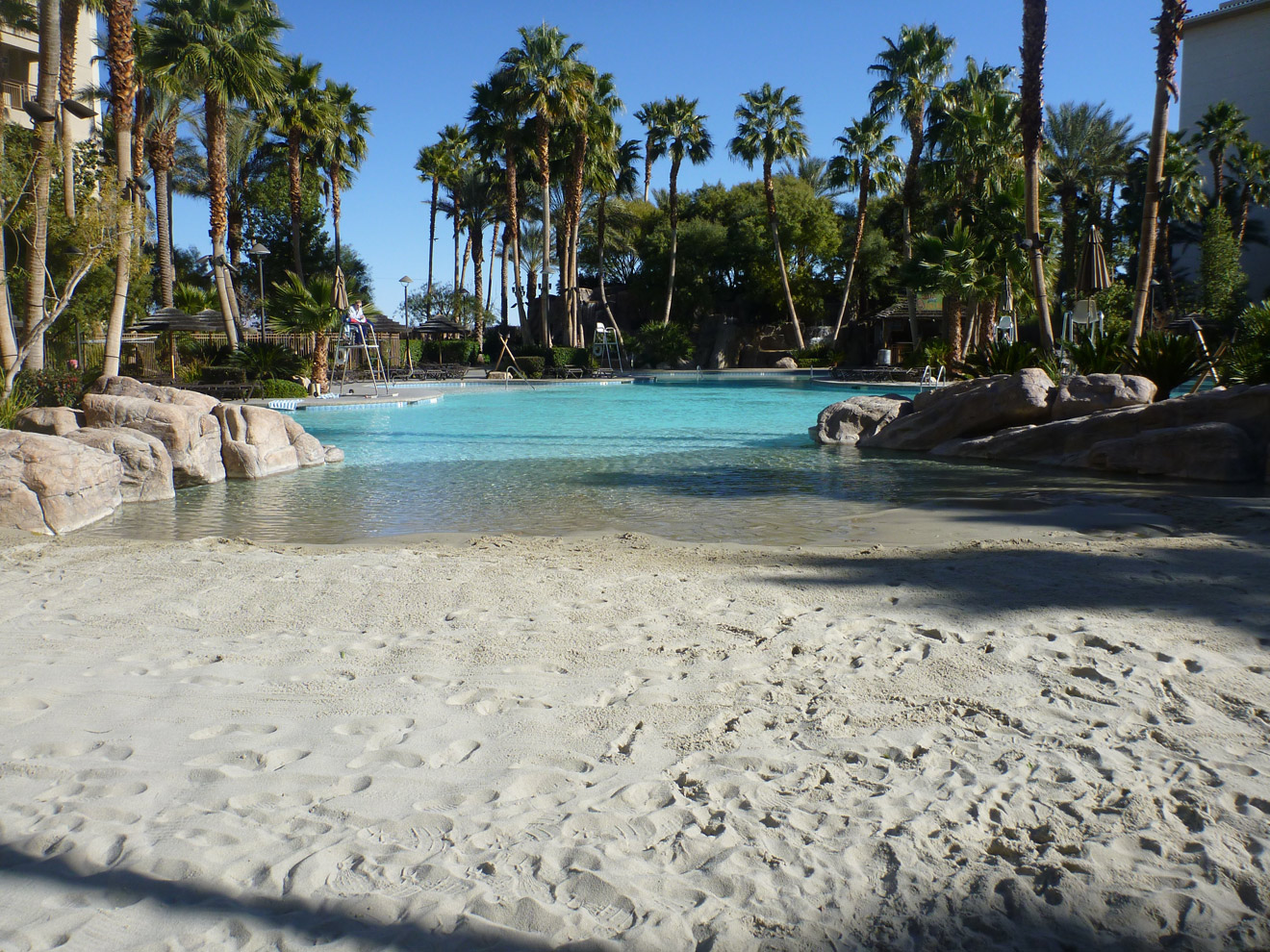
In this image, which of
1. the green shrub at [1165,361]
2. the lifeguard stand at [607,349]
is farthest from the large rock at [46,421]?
the lifeguard stand at [607,349]

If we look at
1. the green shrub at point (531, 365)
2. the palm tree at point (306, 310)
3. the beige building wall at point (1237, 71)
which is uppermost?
the beige building wall at point (1237, 71)

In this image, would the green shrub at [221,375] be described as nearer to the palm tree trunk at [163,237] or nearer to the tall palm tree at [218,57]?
the tall palm tree at [218,57]

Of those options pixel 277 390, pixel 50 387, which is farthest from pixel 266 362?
pixel 50 387

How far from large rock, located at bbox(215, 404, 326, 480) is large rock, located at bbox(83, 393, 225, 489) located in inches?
A: 16.9

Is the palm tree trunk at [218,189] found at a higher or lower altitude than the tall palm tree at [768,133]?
lower

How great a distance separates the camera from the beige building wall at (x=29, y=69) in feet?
96.0

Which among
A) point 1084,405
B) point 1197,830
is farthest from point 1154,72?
point 1197,830

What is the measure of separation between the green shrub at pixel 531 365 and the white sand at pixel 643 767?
3440cm

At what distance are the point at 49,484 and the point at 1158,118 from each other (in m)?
18.5

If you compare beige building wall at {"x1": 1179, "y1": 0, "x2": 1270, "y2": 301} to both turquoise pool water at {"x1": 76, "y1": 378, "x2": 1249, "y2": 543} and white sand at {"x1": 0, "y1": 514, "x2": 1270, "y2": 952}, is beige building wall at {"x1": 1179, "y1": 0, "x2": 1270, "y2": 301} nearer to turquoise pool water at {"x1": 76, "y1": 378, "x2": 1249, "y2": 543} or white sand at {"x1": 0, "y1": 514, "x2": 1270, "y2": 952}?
turquoise pool water at {"x1": 76, "y1": 378, "x2": 1249, "y2": 543}

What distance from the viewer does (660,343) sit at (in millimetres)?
48656

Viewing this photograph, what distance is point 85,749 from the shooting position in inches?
126

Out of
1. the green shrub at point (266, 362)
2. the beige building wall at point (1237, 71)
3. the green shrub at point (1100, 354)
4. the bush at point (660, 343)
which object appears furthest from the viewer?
the bush at point (660, 343)

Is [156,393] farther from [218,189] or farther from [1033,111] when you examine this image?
[218,189]
